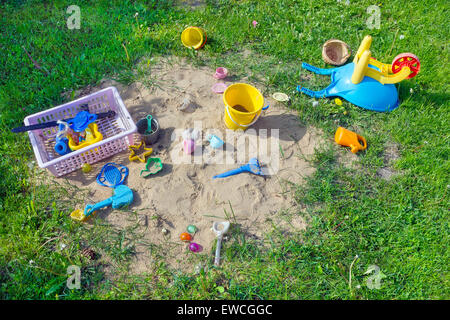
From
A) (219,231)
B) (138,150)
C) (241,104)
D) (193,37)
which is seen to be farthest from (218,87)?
(219,231)

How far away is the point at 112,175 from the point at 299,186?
5.69 feet

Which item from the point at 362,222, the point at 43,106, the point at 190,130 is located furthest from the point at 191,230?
the point at 43,106

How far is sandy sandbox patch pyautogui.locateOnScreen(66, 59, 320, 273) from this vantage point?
270 cm

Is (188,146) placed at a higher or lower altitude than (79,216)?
higher

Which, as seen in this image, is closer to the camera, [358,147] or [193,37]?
[358,147]

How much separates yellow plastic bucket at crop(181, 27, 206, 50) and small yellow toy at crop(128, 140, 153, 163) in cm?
161

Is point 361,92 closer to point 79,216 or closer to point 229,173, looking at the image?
point 229,173

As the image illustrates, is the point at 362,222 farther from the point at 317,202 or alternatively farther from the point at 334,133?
the point at 334,133

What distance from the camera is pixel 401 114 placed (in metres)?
3.49

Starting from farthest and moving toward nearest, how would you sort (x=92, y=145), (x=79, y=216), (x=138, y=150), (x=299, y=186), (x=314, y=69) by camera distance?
(x=314, y=69)
(x=138, y=150)
(x=299, y=186)
(x=92, y=145)
(x=79, y=216)

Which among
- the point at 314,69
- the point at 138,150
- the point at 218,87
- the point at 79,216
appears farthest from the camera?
the point at 314,69

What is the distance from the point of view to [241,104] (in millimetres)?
3383

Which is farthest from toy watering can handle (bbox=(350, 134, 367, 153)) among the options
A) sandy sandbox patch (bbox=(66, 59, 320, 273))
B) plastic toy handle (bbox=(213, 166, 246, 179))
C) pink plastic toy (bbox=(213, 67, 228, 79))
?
pink plastic toy (bbox=(213, 67, 228, 79))

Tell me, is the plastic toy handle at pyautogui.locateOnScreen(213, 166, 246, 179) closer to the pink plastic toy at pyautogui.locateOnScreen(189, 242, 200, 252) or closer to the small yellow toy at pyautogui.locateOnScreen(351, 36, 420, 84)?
the pink plastic toy at pyautogui.locateOnScreen(189, 242, 200, 252)
